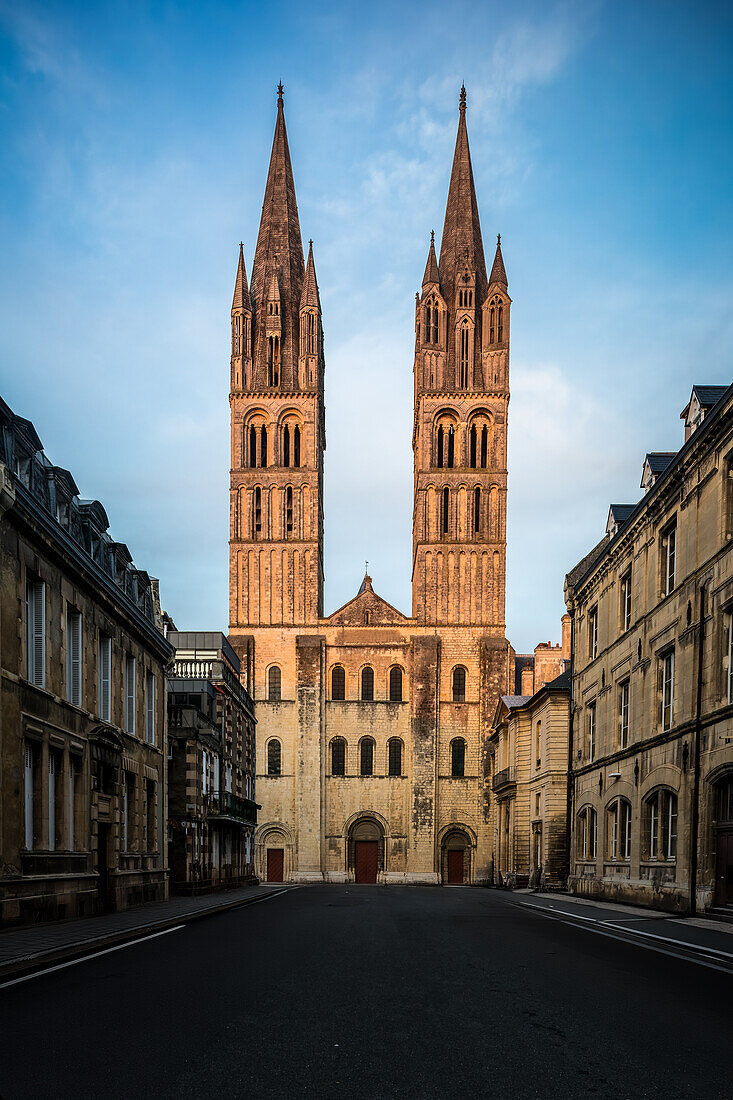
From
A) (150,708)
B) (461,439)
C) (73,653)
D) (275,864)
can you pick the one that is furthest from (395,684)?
(73,653)

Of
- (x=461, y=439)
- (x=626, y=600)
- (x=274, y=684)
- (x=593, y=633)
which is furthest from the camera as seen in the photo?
(x=461, y=439)

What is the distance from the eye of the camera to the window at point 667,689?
25106 mm

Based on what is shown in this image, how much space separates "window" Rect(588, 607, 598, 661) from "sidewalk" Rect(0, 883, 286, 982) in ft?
57.0

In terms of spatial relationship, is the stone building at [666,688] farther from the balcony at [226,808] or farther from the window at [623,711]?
the balcony at [226,808]

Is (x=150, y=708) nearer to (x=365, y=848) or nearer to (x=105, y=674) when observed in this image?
(x=105, y=674)

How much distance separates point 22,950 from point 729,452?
16.5 meters

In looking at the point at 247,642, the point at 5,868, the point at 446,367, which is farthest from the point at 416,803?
the point at 5,868

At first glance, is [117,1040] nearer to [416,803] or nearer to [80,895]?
[80,895]

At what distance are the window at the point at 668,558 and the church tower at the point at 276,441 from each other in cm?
4500

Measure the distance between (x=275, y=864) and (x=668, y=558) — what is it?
156 feet

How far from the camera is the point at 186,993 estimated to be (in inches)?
356

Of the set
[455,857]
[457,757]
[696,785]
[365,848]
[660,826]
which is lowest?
[455,857]

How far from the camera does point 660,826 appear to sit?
2512 centimetres

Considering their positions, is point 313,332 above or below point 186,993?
above
